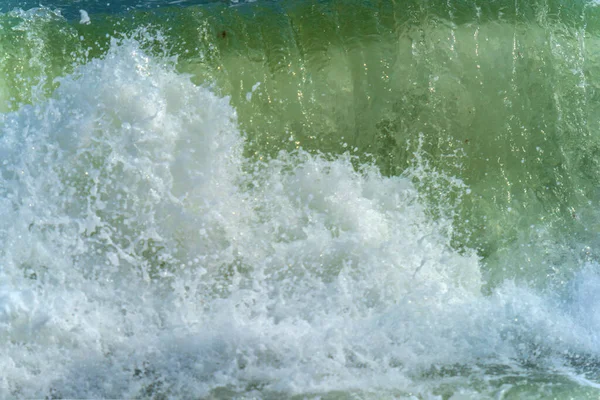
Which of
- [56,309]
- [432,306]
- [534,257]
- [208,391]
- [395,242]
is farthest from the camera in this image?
[534,257]

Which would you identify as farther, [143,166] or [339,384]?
[143,166]

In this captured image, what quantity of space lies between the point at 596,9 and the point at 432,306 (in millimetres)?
1541

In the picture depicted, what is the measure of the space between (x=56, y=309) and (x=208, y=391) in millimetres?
630

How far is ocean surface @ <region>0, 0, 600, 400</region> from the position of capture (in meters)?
2.17

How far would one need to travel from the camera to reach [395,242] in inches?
100

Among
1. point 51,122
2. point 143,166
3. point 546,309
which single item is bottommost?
point 546,309

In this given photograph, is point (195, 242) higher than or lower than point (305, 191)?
lower

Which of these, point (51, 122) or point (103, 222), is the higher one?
point (51, 122)

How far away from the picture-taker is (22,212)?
2.38m

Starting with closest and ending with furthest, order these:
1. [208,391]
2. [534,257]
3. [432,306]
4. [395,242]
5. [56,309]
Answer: [208,391] → [56,309] → [432,306] → [395,242] → [534,257]

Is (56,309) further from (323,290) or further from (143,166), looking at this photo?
(323,290)

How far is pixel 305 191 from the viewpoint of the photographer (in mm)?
2521

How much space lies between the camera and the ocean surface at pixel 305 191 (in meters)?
2.17

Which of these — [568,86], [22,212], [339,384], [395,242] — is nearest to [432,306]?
[395,242]
